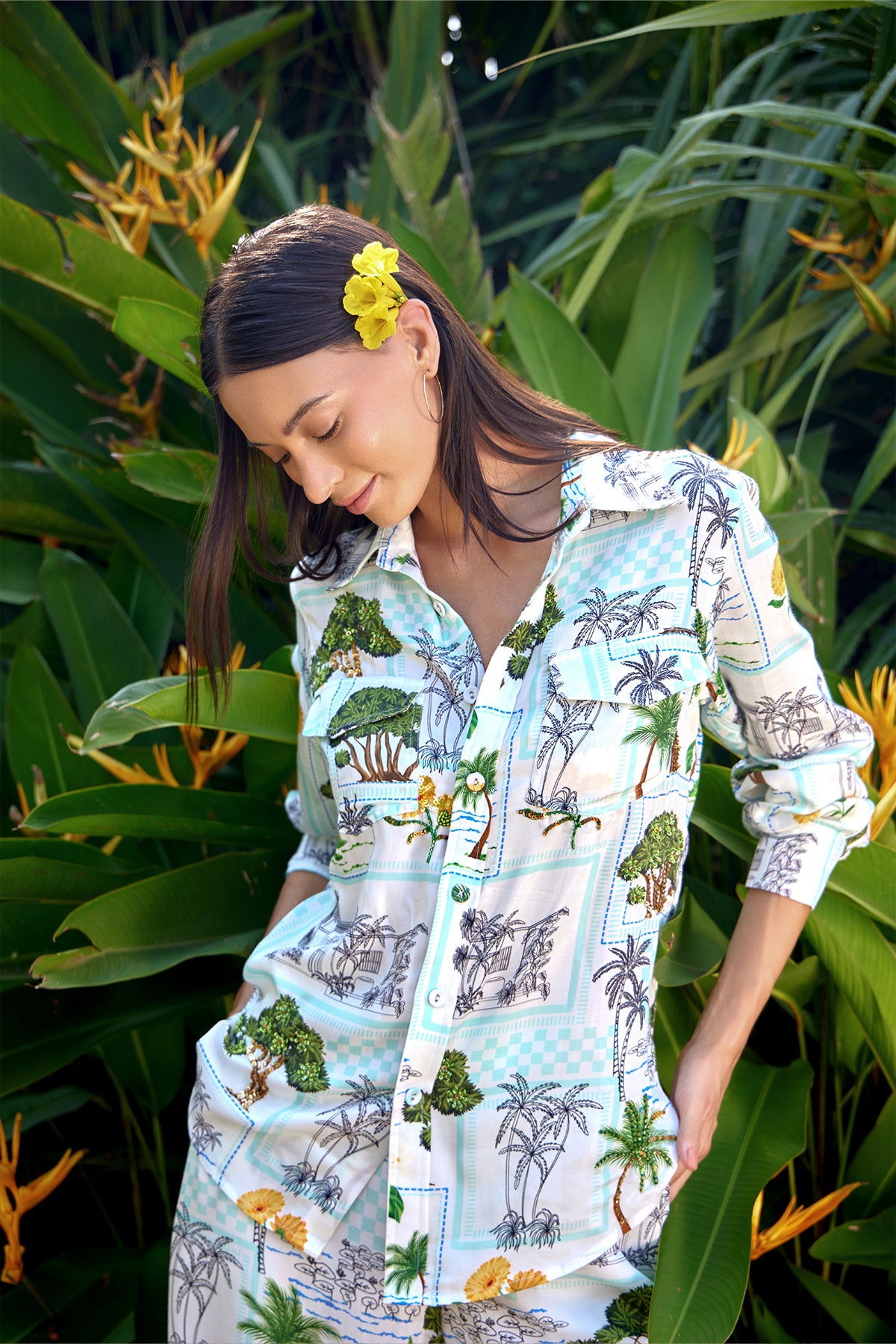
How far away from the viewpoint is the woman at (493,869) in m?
0.80

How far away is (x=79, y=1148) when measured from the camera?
1.50 meters

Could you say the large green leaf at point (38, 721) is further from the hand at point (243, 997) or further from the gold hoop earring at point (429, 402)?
the gold hoop earring at point (429, 402)

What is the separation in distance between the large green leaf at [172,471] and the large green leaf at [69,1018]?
0.58 metres

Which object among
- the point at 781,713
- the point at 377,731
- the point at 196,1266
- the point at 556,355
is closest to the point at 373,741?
the point at 377,731

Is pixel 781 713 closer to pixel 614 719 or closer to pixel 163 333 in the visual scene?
pixel 614 719

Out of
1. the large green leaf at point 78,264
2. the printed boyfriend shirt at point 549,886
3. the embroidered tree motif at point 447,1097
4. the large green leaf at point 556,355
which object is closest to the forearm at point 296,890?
the printed boyfriend shirt at point 549,886

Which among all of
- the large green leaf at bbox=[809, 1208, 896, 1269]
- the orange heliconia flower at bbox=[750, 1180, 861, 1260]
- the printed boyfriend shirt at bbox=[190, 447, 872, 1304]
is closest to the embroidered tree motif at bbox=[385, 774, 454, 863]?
the printed boyfriend shirt at bbox=[190, 447, 872, 1304]

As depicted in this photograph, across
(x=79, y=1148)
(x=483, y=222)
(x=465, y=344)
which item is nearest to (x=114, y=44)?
(x=483, y=222)

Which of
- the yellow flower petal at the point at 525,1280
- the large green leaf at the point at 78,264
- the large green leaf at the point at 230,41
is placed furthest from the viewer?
the large green leaf at the point at 230,41

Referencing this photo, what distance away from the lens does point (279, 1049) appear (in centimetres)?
90

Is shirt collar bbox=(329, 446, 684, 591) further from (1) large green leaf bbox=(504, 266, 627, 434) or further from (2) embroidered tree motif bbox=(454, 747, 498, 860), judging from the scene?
(1) large green leaf bbox=(504, 266, 627, 434)

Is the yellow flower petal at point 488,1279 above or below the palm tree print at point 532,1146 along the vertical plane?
below

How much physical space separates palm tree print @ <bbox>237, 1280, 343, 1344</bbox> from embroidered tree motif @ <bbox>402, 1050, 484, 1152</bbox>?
168mm

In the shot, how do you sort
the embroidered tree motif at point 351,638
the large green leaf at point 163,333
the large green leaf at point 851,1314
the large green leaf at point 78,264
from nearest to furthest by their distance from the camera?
the embroidered tree motif at point 351,638 < the large green leaf at point 851,1314 < the large green leaf at point 163,333 < the large green leaf at point 78,264
